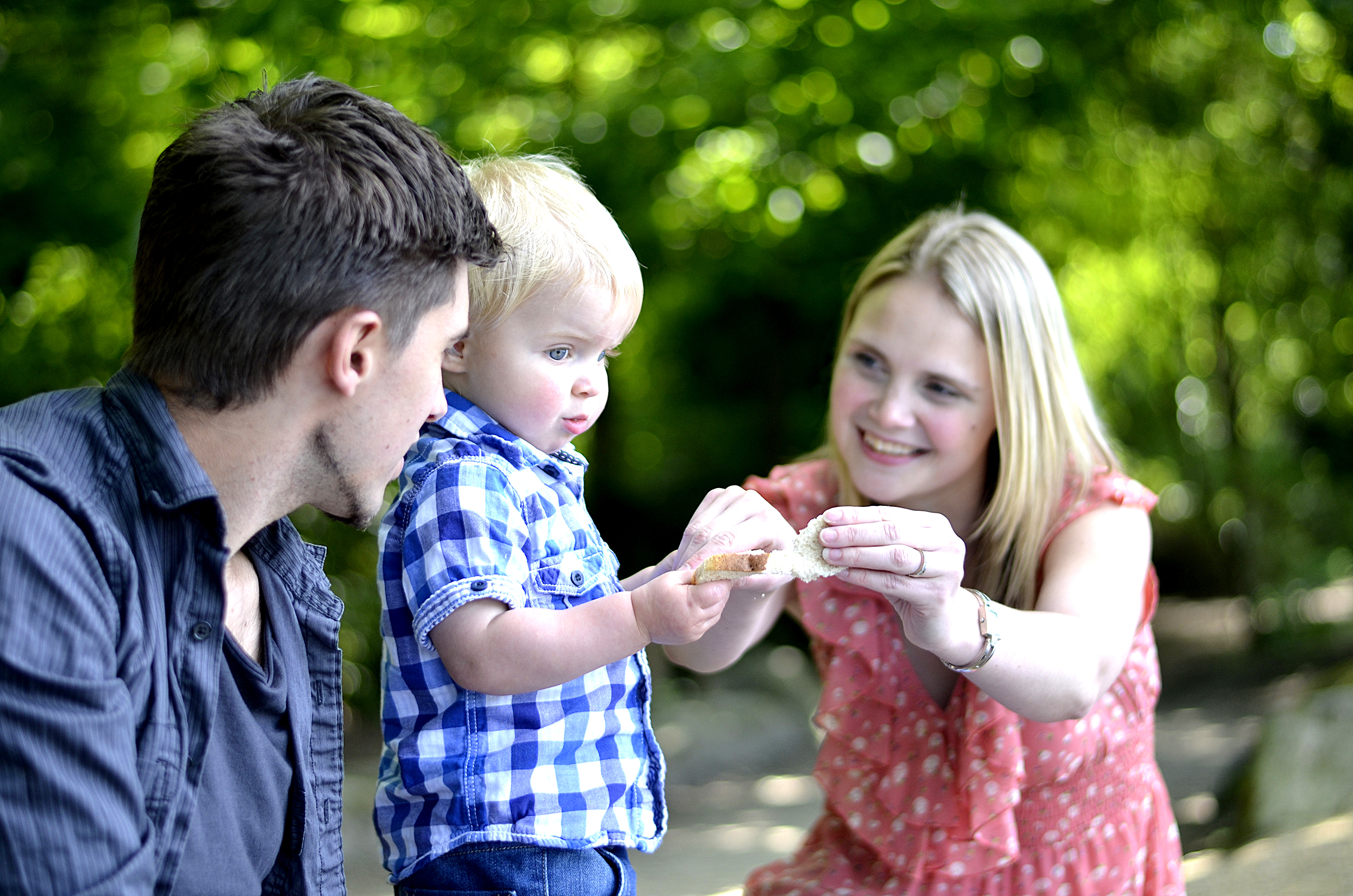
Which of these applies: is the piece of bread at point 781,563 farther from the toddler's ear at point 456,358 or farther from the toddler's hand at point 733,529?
the toddler's ear at point 456,358

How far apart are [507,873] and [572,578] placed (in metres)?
0.49

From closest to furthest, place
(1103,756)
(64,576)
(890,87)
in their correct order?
(64,576)
(1103,756)
(890,87)

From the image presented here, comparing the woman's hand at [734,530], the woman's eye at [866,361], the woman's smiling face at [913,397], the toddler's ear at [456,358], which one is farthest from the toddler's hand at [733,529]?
the woman's eye at [866,361]

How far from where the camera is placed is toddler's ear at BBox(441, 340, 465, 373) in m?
1.96

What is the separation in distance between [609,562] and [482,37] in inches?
137

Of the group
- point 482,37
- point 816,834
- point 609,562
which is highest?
point 482,37

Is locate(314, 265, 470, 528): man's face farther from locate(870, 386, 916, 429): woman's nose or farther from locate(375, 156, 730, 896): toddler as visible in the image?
locate(870, 386, 916, 429): woman's nose

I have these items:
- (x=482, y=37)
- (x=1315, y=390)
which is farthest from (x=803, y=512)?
(x=1315, y=390)

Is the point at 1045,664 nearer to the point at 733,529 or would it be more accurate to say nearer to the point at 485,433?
the point at 733,529

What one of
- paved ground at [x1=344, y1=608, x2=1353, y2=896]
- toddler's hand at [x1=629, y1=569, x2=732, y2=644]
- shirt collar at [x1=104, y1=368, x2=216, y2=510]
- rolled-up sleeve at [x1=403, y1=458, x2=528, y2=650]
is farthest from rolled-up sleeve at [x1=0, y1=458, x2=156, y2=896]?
paved ground at [x1=344, y1=608, x2=1353, y2=896]

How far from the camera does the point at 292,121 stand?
1.63m

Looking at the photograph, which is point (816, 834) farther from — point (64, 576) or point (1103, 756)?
Answer: point (64, 576)

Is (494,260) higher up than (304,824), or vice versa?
(494,260)

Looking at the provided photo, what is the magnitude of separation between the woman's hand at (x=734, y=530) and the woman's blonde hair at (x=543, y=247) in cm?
39
